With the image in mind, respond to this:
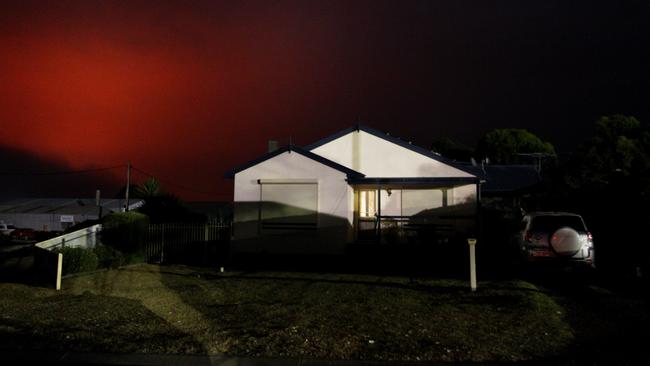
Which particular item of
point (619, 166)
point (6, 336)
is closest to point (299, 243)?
point (6, 336)

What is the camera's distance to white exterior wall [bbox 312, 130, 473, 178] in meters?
19.7

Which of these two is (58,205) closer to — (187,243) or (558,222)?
(187,243)

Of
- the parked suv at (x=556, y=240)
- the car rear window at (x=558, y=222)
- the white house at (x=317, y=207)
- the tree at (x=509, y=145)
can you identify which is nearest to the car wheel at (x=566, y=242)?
the parked suv at (x=556, y=240)

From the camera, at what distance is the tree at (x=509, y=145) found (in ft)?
176

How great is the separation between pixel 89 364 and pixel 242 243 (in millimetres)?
11618

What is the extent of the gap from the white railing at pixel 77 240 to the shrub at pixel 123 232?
0.26m

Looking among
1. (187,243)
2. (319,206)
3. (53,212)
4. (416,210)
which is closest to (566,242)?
(319,206)

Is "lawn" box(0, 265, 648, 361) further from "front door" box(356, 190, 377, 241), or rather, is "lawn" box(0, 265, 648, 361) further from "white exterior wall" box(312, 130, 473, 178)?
"white exterior wall" box(312, 130, 473, 178)

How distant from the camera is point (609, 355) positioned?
233 inches

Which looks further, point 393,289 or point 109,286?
point 109,286

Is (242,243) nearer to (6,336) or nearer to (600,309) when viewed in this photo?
(6,336)

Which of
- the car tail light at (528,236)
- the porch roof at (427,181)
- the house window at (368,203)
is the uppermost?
the porch roof at (427,181)

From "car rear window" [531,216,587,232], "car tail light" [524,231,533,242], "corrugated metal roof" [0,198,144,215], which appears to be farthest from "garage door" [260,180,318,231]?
"corrugated metal roof" [0,198,144,215]

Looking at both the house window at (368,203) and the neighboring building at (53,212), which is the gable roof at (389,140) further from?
the neighboring building at (53,212)
